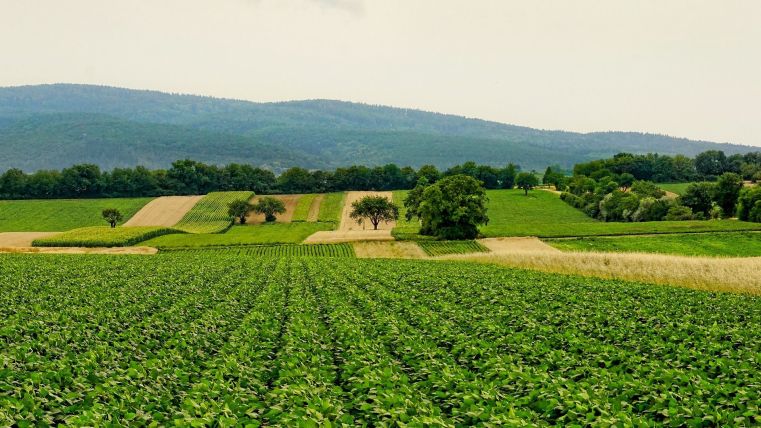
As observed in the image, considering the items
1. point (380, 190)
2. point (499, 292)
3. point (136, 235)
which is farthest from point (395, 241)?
point (380, 190)

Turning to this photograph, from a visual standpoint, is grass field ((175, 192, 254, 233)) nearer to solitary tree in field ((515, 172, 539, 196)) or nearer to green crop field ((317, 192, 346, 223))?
green crop field ((317, 192, 346, 223))

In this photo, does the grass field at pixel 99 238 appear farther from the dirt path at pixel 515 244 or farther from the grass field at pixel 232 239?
the dirt path at pixel 515 244

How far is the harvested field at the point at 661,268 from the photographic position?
38562 millimetres

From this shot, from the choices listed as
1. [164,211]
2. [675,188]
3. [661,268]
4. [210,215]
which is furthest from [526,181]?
[661,268]

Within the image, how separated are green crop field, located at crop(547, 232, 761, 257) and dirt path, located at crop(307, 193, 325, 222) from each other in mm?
72463

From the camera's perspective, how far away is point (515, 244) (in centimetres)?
8994

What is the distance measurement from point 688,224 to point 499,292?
271ft

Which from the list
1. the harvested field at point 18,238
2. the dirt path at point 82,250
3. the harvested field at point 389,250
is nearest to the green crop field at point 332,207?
the harvested field at point 389,250

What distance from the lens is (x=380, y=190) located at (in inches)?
7608

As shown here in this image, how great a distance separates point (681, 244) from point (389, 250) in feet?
142

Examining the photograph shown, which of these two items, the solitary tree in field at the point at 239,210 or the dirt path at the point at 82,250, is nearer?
the dirt path at the point at 82,250

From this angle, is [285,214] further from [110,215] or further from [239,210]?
[110,215]

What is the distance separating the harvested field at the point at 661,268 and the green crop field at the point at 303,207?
96.5 m

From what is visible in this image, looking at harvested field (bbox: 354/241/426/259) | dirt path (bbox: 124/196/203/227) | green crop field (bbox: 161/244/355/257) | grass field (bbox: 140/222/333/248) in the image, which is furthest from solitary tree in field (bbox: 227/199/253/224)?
harvested field (bbox: 354/241/426/259)
